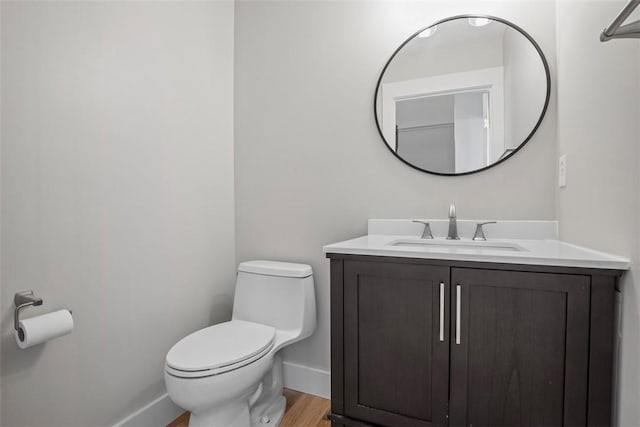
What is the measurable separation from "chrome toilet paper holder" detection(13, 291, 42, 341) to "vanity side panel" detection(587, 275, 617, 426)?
1.70 meters

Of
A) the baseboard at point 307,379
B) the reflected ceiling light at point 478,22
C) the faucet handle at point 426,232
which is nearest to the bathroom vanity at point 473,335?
the faucet handle at point 426,232

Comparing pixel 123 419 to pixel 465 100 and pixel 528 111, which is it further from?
pixel 528 111

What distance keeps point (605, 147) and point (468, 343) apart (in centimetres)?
72

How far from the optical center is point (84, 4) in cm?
130

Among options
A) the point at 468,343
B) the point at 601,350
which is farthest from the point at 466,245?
the point at 601,350

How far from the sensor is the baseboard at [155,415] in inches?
58.2

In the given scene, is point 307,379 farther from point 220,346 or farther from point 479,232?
point 479,232

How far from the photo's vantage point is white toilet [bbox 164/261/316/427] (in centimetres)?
125

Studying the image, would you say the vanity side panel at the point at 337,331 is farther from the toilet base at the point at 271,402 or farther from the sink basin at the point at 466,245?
the toilet base at the point at 271,402

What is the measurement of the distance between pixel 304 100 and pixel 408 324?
4.38 feet

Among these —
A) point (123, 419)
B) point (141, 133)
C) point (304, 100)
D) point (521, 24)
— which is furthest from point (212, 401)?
point (521, 24)

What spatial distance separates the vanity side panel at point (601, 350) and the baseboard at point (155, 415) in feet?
5.57

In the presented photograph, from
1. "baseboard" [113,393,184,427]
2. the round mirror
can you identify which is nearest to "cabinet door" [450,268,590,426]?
the round mirror

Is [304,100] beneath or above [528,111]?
above
